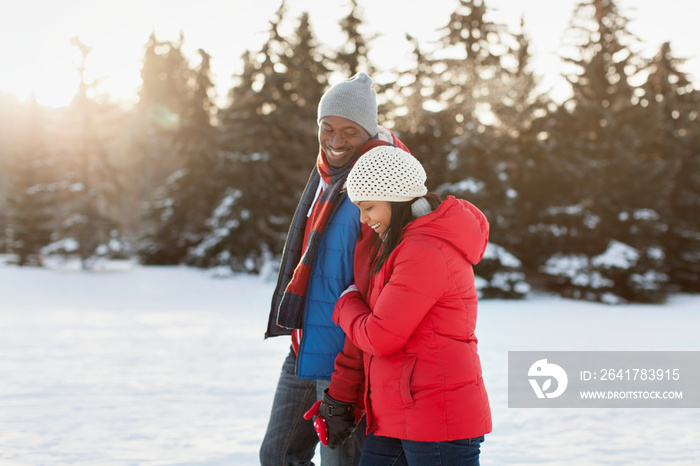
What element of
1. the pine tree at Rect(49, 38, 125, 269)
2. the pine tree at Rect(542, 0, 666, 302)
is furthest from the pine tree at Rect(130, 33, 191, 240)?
the pine tree at Rect(542, 0, 666, 302)

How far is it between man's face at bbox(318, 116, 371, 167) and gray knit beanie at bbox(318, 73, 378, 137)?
0.02 m

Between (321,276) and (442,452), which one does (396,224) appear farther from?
(442,452)

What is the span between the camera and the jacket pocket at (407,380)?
6.21 ft

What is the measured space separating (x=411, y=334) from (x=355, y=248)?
1.53ft

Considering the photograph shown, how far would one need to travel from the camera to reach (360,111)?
2.37 meters

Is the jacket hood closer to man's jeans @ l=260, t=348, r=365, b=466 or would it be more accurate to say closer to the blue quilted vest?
the blue quilted vest

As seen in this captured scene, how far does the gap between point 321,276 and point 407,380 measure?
58 cm

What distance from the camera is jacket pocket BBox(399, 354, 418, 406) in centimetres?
189

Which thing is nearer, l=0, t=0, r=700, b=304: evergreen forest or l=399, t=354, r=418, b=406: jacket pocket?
l=399, t=354, r=418, b=406: jacket pocket

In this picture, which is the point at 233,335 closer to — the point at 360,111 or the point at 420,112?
the point at 360,111

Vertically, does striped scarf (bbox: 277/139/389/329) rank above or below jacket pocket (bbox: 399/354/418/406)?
above
